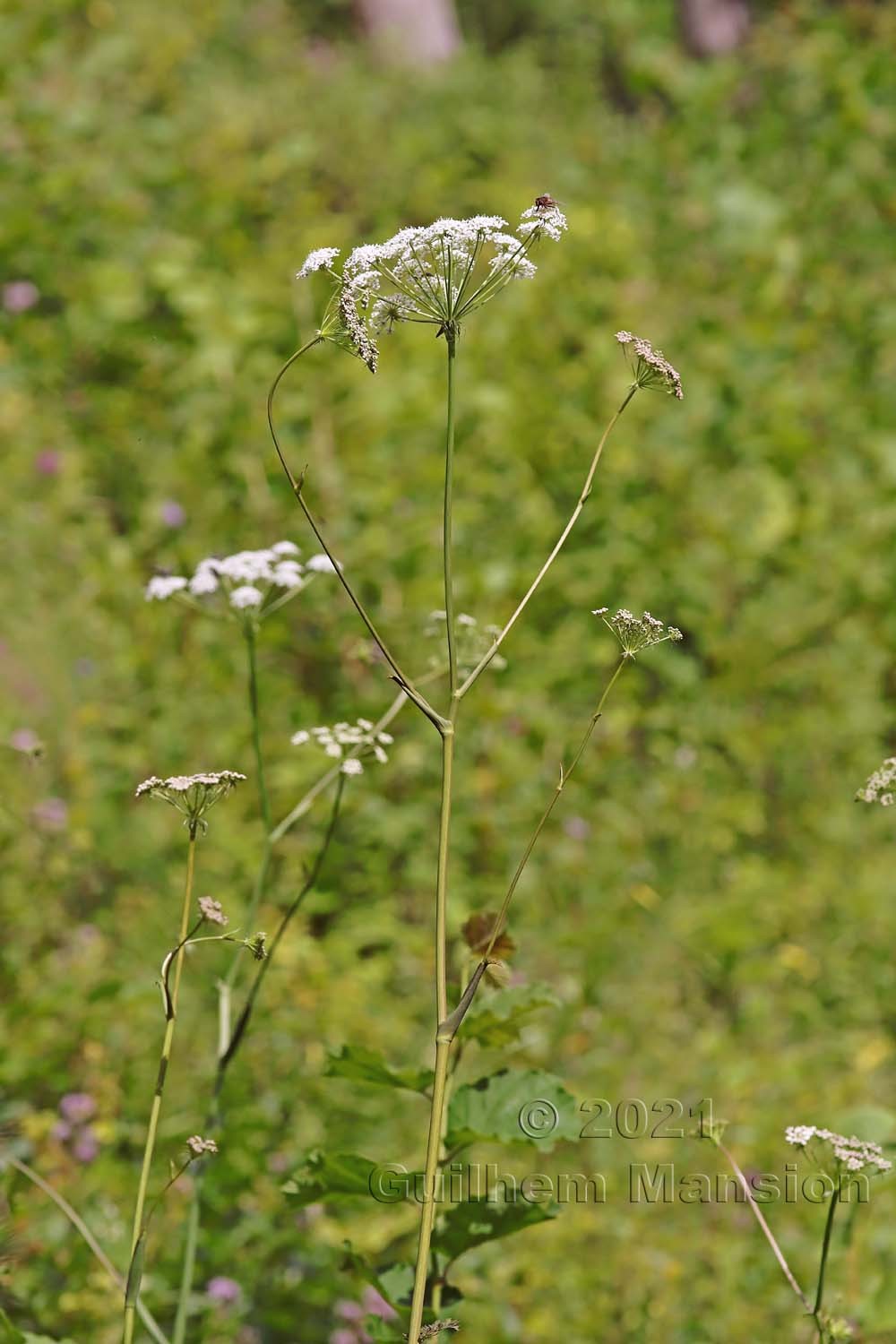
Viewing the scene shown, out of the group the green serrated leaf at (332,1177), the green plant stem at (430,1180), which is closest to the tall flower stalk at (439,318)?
the green plant stem at (430,1180)

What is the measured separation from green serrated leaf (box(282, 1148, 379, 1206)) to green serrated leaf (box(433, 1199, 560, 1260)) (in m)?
0.11

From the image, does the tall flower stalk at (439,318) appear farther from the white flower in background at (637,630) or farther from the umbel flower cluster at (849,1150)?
the umbel flower cluster at (849,1150)

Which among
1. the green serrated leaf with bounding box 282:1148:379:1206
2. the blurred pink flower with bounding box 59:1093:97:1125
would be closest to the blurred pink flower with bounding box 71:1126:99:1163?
the blurred pink flower with bounding box 59:1093:97:1125

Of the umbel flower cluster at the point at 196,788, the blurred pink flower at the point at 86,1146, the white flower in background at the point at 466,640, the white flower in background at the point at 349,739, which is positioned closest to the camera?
the umbel flower cluster at the point at 196,788

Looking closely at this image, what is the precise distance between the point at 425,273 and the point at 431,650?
2215 mm

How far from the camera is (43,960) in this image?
281 centimetres

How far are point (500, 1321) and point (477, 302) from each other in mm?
1735

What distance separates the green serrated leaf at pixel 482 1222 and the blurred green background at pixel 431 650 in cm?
57

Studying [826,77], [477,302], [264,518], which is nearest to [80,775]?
[264,518]

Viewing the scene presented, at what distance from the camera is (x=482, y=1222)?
1497 mm

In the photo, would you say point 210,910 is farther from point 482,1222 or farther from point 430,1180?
point 482,1222

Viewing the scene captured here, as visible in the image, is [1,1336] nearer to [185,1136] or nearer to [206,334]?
[185,1136]

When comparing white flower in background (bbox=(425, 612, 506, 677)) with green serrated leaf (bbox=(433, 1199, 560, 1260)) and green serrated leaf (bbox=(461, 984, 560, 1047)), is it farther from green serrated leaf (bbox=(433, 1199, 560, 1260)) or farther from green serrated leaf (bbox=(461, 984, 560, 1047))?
green serrated leaf (bbox=(433, 1199, 560, 1260))

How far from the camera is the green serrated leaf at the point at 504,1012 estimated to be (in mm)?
1520
